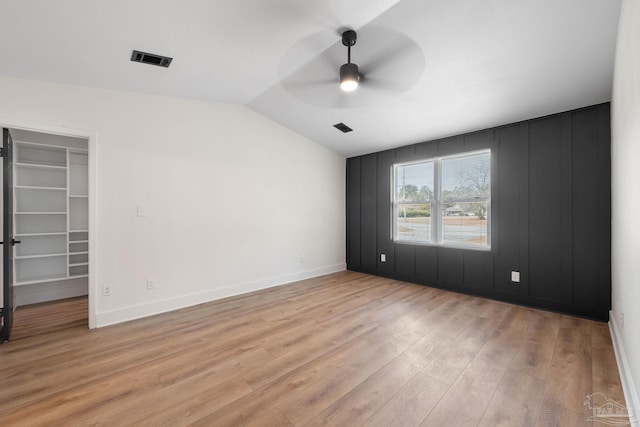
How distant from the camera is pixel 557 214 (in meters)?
3.09

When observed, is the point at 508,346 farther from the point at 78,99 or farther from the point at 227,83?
the point at 78,99

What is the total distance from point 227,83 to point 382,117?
80.2 inches

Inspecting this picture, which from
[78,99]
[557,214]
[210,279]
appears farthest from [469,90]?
[78,99]

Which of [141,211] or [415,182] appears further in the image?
[415,182]

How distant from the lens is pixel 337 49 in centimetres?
244

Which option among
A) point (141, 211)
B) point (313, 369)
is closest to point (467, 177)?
point (313, 369)

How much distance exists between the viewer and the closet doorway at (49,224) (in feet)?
10.7

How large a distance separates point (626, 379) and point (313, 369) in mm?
2065

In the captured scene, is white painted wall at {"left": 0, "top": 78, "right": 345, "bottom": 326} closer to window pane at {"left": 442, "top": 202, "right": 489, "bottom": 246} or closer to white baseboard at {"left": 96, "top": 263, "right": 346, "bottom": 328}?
white baseboard at {"left": 96, "top": 263, "right": 346, "bottom": 328}

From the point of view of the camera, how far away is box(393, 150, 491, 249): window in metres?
3.74

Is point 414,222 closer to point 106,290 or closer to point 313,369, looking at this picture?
point 313,369

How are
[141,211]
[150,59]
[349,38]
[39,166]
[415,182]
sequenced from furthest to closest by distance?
[415,182] → [39,166] → [141,211] → [150,59] → [349,38]

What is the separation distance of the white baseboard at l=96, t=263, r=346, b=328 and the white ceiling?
2441mm

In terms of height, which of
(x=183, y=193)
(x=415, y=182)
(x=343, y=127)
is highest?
(x=343, y=127)
